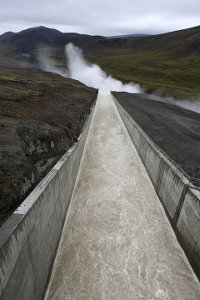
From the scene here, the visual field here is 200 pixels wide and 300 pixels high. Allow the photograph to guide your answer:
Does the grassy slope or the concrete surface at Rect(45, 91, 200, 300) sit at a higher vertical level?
the grassy slope

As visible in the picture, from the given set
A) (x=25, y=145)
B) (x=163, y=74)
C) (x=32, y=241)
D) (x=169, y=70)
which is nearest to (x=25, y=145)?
(x=25, y=145)

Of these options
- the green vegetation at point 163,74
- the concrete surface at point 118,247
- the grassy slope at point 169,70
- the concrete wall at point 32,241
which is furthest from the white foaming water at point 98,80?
the concrete wall at point 32,241

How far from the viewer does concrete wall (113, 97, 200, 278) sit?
42.7 ft

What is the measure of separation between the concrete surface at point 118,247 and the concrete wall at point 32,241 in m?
1.14

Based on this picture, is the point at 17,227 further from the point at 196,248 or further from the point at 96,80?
the point at 96,80

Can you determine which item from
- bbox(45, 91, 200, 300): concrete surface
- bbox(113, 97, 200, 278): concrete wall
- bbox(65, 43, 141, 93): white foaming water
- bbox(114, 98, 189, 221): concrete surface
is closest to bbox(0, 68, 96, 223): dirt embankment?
bbox(45, 91, 200, 300): concrete surface

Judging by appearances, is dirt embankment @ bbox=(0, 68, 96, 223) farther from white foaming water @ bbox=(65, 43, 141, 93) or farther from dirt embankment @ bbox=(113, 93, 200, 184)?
white foaming water @ bbox=(65, 43, 141, 93)

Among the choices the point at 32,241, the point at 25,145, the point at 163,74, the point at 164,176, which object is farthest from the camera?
the point at 163,74

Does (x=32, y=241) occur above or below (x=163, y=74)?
below

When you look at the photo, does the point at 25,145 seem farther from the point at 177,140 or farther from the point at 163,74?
the point at 163,74

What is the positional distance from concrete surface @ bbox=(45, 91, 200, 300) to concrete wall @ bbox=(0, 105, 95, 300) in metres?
1.14

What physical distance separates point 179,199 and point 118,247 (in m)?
4.30

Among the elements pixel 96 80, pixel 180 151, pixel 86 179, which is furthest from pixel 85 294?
pixel 96 80

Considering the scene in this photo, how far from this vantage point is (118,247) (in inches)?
555
